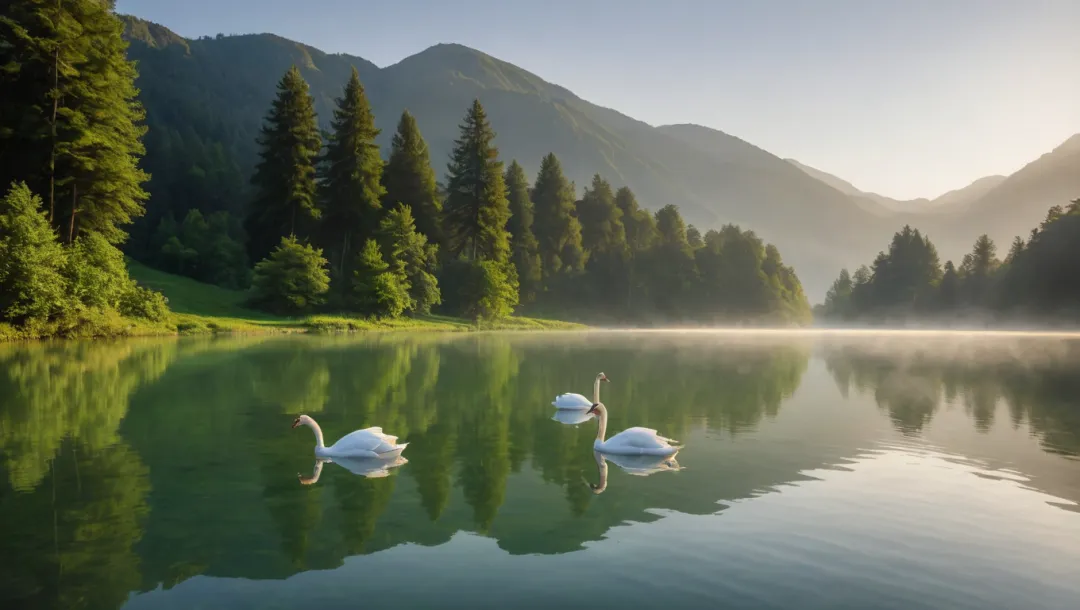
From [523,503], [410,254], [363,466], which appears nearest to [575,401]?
[363,466]

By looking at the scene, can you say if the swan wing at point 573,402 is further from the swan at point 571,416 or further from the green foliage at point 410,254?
the green foliage at point 410,254

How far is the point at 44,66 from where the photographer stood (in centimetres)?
4112

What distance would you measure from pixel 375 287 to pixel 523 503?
182ft

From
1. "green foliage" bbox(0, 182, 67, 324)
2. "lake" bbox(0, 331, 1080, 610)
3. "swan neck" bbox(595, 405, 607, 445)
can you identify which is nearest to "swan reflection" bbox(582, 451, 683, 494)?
"lake" bbox(0, 331, 1080, 610)

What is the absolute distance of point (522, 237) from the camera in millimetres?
101438

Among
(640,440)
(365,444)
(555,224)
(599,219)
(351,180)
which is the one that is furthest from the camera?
(599,219)

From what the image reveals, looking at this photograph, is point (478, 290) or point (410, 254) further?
point (478, 290)

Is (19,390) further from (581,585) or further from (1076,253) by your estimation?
(1076,253)

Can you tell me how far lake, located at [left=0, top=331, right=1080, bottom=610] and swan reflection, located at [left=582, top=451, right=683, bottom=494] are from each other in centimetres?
10

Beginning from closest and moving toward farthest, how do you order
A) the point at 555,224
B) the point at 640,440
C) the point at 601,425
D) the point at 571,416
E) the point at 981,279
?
1. the point at 640,440
2. the point at 601,425
3. the point at 571,416
4. the point at 555,224
5. the point at 981,279

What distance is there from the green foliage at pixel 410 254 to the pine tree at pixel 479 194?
14.8m

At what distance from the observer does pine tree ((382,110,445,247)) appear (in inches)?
3310

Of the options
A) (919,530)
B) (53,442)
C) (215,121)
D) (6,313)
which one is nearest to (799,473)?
(919,530)

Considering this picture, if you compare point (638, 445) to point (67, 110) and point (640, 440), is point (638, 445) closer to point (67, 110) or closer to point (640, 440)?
point (640, 440)
